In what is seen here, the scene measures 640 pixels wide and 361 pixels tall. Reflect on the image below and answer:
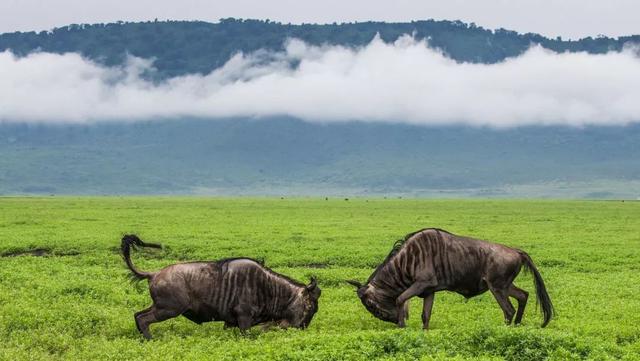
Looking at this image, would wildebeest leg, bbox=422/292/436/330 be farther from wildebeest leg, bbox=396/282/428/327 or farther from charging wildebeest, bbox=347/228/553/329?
wildebeest leg, bbox=396/282/428/327

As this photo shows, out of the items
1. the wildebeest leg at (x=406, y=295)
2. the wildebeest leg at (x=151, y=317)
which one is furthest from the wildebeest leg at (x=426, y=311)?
the wildebeest leg at (x=151, y=317)

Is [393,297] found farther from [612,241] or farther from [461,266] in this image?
[612,241]

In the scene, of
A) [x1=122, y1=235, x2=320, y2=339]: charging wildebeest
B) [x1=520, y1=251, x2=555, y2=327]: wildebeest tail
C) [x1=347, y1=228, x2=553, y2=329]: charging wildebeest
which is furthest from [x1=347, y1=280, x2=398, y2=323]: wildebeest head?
[x1=520, y1=251, x2=555, y2=327]: wildebeest tail

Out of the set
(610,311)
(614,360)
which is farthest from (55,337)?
(610,311)

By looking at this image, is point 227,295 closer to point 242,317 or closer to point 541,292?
point 242,317

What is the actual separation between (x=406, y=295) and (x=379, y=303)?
0.88 m

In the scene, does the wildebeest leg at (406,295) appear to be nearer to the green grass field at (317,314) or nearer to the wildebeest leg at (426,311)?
the wildebeest leg at (426,311)

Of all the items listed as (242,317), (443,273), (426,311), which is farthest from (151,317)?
(443,273)

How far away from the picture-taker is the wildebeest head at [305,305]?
18.5m

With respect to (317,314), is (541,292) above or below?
above

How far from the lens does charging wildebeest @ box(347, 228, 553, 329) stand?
59.9 ft

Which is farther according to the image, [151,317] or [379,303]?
[379,303]

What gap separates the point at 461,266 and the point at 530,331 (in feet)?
8.43

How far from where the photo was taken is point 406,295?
17984 millimetres
